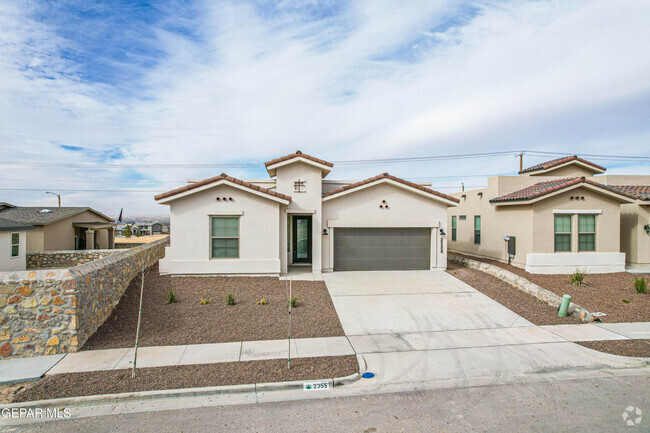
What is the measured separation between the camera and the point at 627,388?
5.87 metres

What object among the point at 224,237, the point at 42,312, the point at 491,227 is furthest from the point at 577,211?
the point at 42,312

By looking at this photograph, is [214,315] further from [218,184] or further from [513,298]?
[513,298]

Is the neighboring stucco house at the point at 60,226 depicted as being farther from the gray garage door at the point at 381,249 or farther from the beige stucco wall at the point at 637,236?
the beige stucco wall at the point at 637,236

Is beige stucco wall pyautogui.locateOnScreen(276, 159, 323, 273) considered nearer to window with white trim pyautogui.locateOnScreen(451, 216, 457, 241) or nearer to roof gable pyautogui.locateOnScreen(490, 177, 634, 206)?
roof gable pyautogui.locateOnScreen(490, 177, 634, 206)

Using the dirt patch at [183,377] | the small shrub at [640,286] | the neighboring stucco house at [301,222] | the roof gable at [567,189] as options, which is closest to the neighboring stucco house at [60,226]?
the neighboring stucco house at [301,222]

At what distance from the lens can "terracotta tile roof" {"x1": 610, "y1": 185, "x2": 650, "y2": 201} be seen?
50.6 ft

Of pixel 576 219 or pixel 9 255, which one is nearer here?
pixel 576 219

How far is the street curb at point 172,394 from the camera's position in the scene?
17.5 feet

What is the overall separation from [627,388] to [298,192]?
11.3m

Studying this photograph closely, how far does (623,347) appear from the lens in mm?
7414

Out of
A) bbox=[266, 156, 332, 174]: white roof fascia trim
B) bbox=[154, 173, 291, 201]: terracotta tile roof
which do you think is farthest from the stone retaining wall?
bbox=[154, 173, 291, 201]: terracotta tile roof

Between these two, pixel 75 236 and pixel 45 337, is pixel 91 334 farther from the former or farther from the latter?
pixel 75 236

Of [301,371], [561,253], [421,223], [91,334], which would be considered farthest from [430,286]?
[91,334]

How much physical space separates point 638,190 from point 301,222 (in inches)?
653
